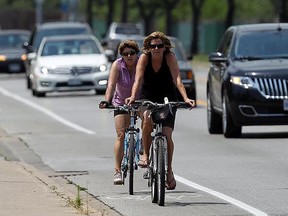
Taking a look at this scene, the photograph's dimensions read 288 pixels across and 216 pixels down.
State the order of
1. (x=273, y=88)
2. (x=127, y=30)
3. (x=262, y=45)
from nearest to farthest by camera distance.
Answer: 1. (x=273, y=88)
2. (x=262, y=45)
3. (x=127, y=30)

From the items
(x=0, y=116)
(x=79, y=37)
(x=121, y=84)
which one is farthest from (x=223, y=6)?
(x=121, y=84)

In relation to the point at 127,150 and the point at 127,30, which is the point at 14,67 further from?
the point at 127,150

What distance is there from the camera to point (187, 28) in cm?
Result: 8506

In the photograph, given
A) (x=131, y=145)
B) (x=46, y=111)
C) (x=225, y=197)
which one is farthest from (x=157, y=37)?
(x=46, y=111)

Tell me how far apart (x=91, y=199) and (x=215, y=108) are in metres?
8.93

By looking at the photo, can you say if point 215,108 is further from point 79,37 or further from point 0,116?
point 79,37

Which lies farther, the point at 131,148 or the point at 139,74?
the point at 131,148

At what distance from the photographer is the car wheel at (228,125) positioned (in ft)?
67.1

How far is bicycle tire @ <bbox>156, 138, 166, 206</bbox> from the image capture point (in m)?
12.1

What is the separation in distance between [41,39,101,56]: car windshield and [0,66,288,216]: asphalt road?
4.87 m

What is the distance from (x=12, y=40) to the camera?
5188 cm

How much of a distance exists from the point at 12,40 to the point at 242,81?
32586 millimetres

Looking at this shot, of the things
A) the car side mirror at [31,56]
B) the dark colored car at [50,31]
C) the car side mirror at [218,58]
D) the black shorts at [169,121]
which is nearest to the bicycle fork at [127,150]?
the black shorts at [169,121]

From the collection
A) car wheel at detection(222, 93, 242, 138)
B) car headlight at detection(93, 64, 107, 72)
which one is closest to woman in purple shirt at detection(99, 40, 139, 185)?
car wheel at detection(222, 93, 242, 138)
